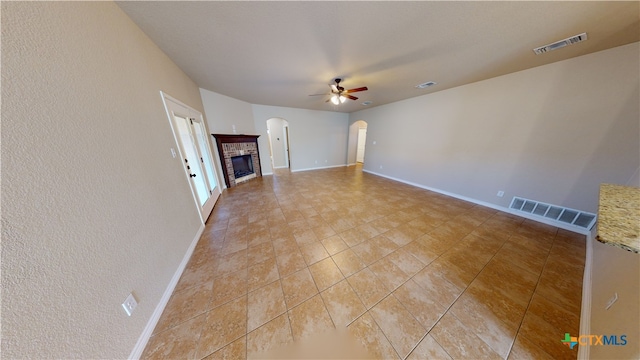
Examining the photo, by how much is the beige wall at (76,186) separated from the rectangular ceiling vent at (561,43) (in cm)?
441

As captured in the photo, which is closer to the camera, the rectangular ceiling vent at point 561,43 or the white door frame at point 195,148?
the rectangular ceiling vent at point 561,43

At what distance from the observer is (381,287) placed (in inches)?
61.5

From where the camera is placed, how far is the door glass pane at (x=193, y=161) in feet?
8.51

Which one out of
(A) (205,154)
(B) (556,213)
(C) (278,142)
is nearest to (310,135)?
(C) (278,142)

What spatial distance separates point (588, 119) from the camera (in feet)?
7.09

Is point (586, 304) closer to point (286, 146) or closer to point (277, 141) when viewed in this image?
point (286, 146)

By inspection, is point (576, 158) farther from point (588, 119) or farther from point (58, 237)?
point (58, 237)

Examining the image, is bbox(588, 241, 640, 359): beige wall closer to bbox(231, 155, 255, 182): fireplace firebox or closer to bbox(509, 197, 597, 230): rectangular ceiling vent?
bbox(509, 197, 597, 230): rectangular ceiling vent

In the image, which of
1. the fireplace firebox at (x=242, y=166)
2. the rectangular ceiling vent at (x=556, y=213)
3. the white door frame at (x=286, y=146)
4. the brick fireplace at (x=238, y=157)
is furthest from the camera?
the white door frame at (x=286, y=146)

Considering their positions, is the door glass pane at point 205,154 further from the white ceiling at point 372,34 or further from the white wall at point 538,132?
the white wall at point 538,132

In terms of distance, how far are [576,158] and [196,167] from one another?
6086mm

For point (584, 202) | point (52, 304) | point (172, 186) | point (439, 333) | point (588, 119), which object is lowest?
point (439, 333)

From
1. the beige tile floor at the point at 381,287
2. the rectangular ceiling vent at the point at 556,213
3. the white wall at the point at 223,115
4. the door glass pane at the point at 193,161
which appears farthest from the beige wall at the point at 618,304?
the white wall at the point at 223,115

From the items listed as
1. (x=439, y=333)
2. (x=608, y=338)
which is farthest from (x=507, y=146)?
(x=439, y=333)
